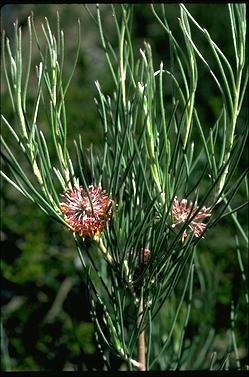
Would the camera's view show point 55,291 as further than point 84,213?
Yes

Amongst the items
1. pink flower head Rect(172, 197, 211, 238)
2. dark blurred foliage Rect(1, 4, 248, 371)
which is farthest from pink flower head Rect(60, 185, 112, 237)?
dark blurred foliage Rect(1, 4, 248, 371)

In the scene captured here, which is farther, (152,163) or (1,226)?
(1,226)

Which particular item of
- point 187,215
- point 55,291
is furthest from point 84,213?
point 55,291

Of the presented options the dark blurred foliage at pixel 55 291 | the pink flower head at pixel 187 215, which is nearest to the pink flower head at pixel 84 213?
the pink flower head at pixel 187 215

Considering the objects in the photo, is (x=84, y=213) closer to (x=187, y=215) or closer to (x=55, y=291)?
(x=187, y=215)

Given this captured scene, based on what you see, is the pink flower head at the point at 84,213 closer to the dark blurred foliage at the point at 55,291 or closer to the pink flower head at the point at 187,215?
the pink flower head at the point at 187,215

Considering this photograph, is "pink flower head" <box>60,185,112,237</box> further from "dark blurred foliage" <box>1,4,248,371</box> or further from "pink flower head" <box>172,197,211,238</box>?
"dark blurred foliage" <box>1,4,248,371</box>

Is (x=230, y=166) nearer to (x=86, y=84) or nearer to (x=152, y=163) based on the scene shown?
(x=152, y=163)

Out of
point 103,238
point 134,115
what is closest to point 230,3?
point 134,115
